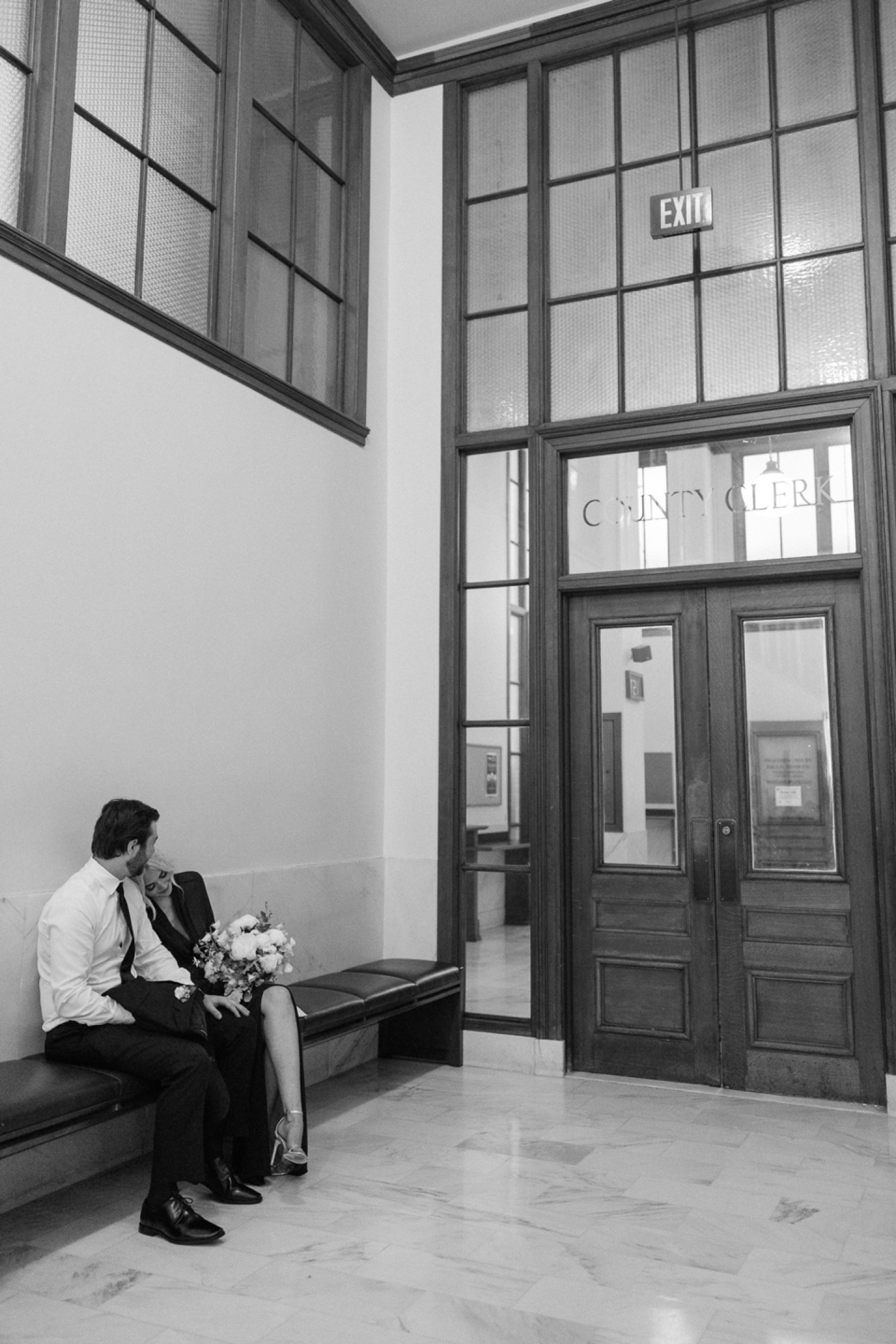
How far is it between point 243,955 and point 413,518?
287 centimetres

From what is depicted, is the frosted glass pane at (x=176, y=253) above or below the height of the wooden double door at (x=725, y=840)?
above

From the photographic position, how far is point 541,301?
5.95 meters

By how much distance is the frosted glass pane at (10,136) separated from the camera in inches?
159

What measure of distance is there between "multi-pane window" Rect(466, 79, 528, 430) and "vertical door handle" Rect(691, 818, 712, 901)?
229 centimetres

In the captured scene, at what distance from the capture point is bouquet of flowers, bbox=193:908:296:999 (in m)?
4.05

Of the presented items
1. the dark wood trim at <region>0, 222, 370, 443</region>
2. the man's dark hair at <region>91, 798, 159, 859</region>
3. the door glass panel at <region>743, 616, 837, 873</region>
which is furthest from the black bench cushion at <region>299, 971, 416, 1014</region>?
the dark wood trim at <region>0, 222, 370, 443</region>

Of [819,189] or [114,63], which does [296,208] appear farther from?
[819,189]

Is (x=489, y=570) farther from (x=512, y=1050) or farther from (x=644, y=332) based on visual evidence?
(x=512, y=1050)

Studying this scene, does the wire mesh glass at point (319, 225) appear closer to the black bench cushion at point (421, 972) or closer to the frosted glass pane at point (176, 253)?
the frosted glass pane at point (176, 253)

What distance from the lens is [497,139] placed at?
6.23 metres

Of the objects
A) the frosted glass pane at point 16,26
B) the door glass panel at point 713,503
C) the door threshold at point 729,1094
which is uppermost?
the frosted glass pane at point 16,26

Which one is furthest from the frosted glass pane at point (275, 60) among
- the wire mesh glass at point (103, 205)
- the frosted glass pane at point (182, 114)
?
the wire mesh glass at point (103, 205)

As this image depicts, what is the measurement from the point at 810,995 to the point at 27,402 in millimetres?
4096

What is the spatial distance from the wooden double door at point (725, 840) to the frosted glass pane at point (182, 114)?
2.70m
